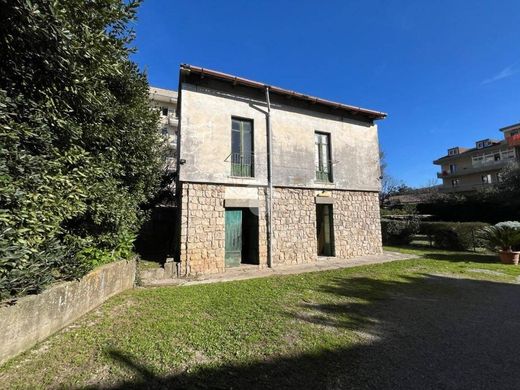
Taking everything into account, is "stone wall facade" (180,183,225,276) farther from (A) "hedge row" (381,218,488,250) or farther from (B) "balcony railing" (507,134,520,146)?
(B) "balcony railing" (507,134,520,146)

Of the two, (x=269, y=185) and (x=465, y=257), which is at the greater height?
(x=269, y=185)

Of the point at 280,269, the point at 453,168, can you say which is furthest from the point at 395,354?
the point at 453,168

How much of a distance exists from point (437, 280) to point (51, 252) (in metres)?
9.40

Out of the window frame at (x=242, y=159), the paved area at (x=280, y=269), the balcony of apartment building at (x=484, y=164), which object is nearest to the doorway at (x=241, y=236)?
the paved area at (x=280, y=269)

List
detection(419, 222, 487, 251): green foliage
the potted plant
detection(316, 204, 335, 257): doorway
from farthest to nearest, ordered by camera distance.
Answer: detection(419, 222, 487, 251): green foliage < detection(316, 204, 335, 257): doorway < the potted plant

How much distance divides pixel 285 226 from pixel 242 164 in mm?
2921

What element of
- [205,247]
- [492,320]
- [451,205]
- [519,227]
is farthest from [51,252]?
[451,205]

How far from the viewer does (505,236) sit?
10.8m

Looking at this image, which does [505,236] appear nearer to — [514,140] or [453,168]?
[514,140]

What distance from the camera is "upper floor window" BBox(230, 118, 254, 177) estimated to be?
1020cm

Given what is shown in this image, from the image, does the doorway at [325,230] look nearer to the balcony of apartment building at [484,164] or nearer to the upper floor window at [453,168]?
the balcony of apartment building at [484,164]

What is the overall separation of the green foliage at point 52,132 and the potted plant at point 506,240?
45.0 ft

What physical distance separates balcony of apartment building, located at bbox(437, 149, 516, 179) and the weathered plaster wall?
28.9 metres

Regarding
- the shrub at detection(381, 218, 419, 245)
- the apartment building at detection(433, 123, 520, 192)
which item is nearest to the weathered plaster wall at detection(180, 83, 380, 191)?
the shrub at detection(381, 218, 419, 245)
